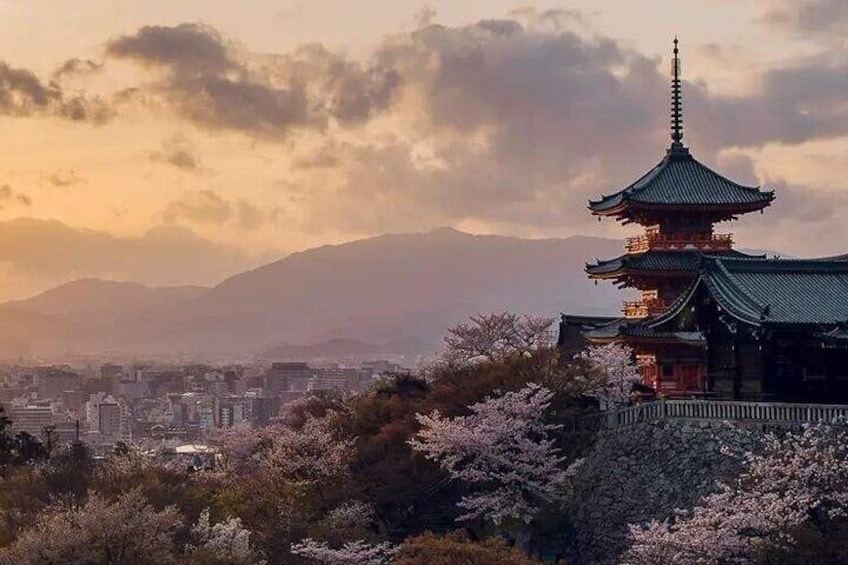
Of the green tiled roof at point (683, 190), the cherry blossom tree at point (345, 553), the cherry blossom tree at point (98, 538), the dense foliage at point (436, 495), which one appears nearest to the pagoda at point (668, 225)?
the green tiled roof at point (683, 190)

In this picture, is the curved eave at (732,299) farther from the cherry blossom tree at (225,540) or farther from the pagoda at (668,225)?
the cherry blossom tree at (225,540)

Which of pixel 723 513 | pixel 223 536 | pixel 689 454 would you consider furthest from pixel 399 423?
pixel 723 513

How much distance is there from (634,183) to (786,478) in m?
16.5

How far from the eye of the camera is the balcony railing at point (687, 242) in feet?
140

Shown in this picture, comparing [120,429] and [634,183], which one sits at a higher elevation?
[634,183]

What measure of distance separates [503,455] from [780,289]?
770 cm

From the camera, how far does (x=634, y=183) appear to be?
1709 inches

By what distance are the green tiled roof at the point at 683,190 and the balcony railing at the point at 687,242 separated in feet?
3.74

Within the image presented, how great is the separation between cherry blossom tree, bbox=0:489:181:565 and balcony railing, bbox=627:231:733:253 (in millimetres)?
18339

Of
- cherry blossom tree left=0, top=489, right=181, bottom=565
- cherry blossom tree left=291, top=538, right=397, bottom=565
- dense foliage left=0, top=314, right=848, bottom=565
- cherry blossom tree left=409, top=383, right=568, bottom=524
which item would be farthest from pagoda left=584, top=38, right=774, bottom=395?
cherry blossom tree left=0, top=489, right=181, bottom=565

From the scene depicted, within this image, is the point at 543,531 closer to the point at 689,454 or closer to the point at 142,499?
the point at 689,454

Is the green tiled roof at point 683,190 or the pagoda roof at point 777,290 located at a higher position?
the green tiled roof at point 683,190

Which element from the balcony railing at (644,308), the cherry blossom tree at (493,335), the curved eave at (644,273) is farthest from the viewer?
the cherry blossom tree at (493,335)

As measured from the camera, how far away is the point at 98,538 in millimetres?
29188
